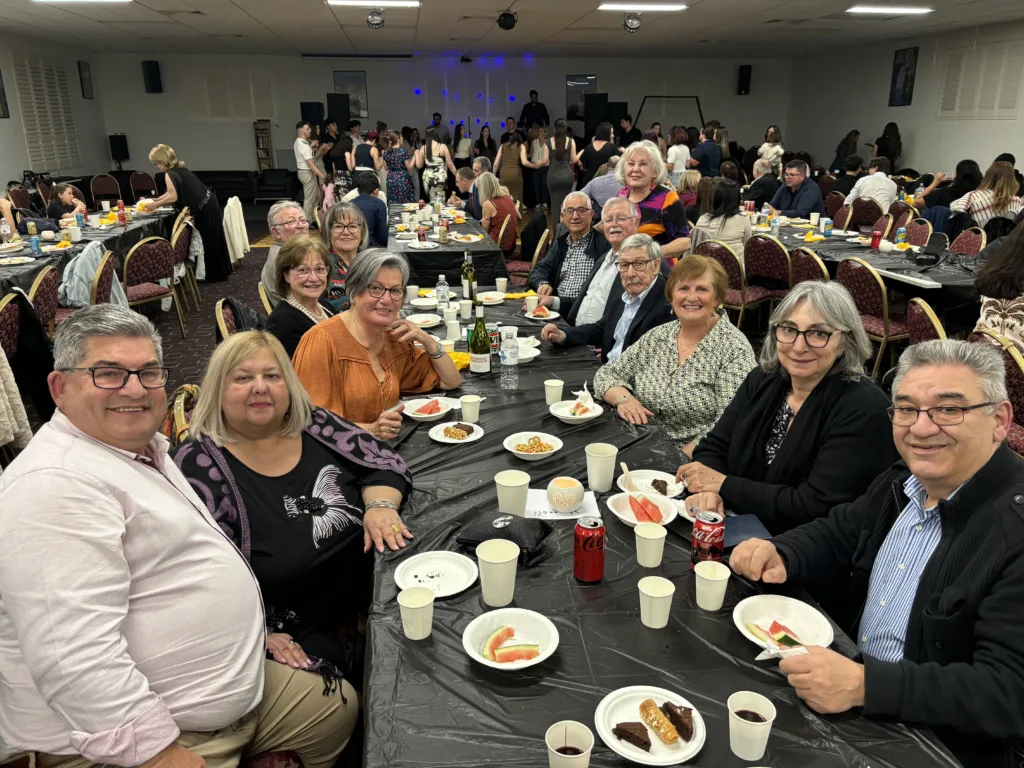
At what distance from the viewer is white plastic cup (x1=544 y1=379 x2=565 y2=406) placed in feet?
9.28

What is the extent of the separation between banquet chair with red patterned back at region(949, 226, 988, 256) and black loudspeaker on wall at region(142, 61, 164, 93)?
1588cm

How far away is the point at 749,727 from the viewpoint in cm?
119

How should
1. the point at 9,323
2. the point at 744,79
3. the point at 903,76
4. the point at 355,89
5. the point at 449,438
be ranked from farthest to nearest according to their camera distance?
the point at 744,79 → the point at 355,89 → the point at 903,76 → the point at 9,323 → the point at 449,438

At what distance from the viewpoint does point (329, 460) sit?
2.16m

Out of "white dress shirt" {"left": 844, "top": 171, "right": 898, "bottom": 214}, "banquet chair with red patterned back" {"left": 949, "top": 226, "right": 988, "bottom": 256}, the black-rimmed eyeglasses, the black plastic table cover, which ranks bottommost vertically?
the black plastic table cover

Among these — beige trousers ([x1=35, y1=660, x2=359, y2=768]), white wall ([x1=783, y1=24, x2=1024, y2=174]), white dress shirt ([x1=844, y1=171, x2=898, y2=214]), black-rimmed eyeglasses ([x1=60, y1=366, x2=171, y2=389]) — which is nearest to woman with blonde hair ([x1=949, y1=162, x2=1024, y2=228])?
white dress shirt ([x1=844, y1=171, x2=898, y2=214])

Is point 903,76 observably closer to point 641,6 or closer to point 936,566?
point 641,6

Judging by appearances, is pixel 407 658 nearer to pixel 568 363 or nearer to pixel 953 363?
pixel 953 363

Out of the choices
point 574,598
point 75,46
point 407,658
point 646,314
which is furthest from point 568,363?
point 75,46

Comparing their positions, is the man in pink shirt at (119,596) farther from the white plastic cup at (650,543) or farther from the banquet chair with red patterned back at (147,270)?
the banquet chair with red patterned back at (147,270)

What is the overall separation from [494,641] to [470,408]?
4.10 feet

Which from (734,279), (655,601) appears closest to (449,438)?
(655,601)

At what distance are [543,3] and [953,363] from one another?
8935 millimetres

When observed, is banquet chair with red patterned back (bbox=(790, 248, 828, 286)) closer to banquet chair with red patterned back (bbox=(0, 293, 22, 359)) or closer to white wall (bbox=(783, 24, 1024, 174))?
banquet chair with red patterned back (bbox=(0, 293, 22, 359))
